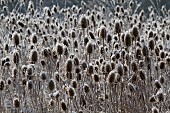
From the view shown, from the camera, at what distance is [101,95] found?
4.52 metres

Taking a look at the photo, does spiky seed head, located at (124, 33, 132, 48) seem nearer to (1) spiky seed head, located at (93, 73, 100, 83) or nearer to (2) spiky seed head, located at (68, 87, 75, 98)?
(1) spiky seed head, located at (93, 73, 100, 83)

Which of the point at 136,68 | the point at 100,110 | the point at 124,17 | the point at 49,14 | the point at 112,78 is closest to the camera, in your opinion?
the point at 112,78

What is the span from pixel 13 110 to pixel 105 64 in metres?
1.27

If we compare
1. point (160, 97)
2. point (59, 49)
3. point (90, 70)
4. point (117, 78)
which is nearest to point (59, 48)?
point (59, 49)

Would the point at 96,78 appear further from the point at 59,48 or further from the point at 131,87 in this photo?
the point at 59,48

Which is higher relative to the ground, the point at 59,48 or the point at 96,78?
the point at 59,48

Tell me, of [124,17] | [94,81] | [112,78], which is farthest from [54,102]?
[124,17]

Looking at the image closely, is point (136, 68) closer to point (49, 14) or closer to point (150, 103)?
point (150, 103)

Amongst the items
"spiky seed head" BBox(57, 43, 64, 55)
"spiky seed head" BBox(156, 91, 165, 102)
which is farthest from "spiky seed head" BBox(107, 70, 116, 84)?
"spiky seed head" BBox(57, 43, 64, 55)

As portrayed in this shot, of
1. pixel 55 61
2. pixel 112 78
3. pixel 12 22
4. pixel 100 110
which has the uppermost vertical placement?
pixel 12 22

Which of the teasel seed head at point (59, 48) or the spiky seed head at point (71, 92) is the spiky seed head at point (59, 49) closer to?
the teasel seed head at point (59, 48)

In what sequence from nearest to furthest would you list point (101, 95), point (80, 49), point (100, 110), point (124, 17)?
1. point (100, 110)
2. point (101, 95)
3. point (80, 49)
4. point (124, 17)

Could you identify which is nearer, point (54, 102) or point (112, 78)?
point (112, 78)

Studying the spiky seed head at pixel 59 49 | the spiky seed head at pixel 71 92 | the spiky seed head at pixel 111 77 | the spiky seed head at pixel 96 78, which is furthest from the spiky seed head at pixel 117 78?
the spiky seed head at pixel 59 49
